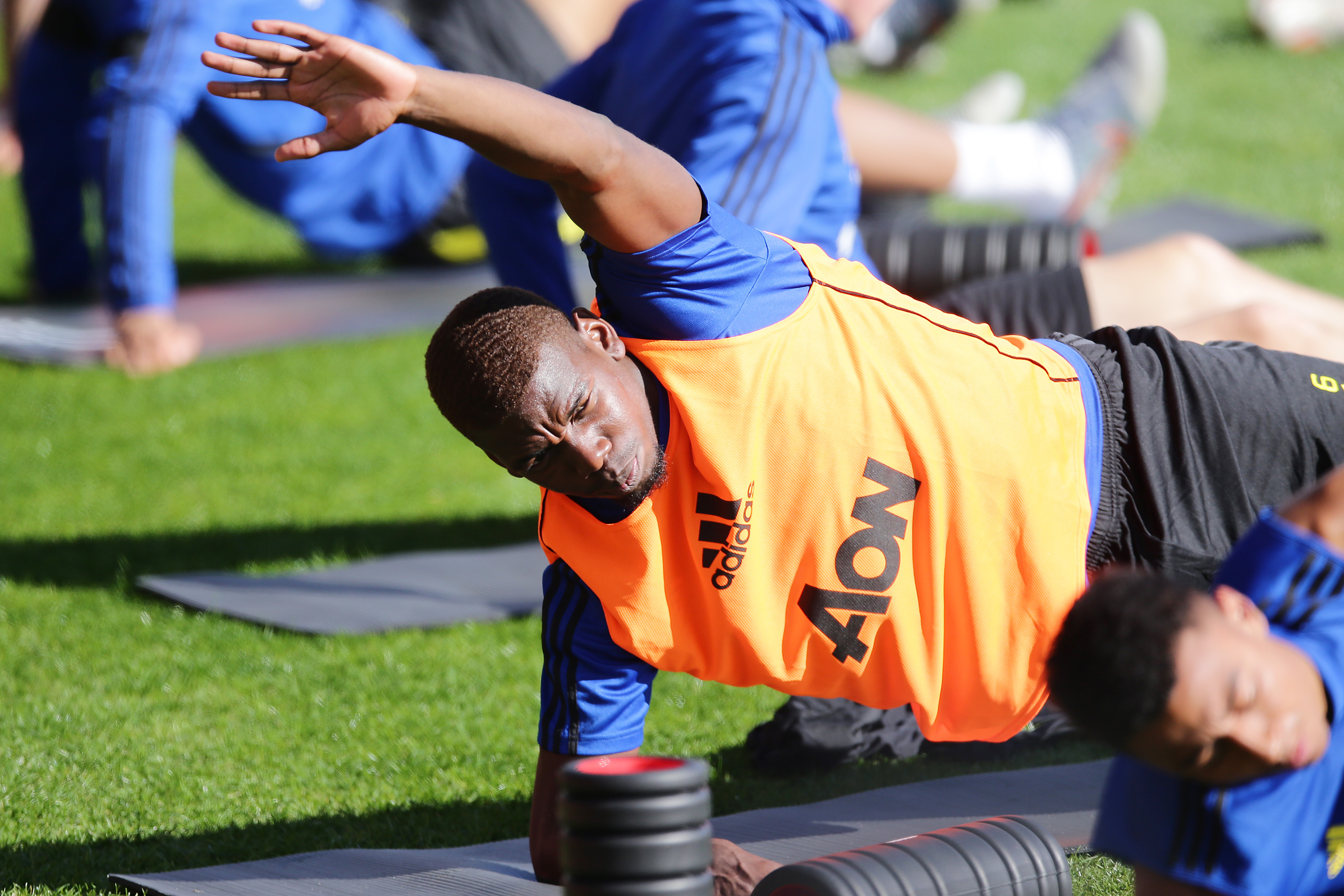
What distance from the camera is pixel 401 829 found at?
8.77ft

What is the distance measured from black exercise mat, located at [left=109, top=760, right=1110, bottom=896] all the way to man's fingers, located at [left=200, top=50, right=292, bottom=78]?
1.33 meters

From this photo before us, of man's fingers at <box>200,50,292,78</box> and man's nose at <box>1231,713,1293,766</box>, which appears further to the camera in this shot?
man's fingers at <box>200,50,292,78</box>

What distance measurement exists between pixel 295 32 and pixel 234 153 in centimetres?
485

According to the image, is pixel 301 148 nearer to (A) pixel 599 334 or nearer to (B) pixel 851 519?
(A) pixel 599 334

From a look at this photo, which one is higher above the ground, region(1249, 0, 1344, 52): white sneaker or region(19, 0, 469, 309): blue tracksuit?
region(1249, 0, 1344, 52): white sneaker

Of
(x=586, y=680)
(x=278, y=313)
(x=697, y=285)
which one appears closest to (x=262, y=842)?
(x=586, y=680)

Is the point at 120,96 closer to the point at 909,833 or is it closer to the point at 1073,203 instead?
the point at 1073,203

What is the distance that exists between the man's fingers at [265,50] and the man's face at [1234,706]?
1341 millimetres

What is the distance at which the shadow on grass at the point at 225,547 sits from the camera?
13.3 ft

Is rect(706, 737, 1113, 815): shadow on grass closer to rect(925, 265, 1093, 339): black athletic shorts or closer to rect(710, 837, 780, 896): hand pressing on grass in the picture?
rect(710, 837, 780, 896): hand pressing on grass

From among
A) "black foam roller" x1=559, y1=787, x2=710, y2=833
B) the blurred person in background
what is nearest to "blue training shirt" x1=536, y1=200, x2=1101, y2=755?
"black foam roller" x1=559, y1=787, x2=710, y2=833

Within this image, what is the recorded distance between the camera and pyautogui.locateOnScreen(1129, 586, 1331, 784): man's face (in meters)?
1.46

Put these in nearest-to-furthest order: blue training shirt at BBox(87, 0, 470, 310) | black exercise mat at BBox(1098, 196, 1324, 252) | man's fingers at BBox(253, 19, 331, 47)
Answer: man's fingers at BBox(253, 19, 331, 47) < blue training shirt at BBox(87, 0, 470, 310) < black exercise mat at BBox(1098, 196, 1324, 252)

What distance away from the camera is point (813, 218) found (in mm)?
3469
